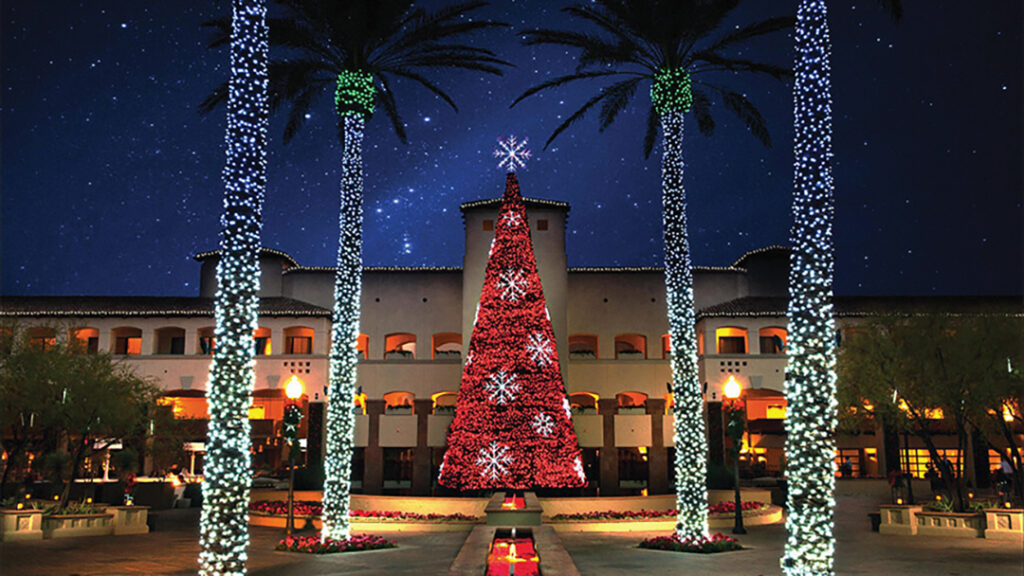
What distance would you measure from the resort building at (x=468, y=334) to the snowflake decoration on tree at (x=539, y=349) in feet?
44.2

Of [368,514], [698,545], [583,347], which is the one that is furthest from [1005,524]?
[583,347]

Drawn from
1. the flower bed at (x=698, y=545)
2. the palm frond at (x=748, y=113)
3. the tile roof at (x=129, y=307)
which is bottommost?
the flower bed at (x=698, y=545)

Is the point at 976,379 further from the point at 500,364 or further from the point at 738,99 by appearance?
the point at 500,364

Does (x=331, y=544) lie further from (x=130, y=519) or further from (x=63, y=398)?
(x=63, y=398)

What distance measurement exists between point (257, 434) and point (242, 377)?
119ft

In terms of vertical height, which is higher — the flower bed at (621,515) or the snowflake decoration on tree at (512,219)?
the snowflake decoration on tree at (512,219)

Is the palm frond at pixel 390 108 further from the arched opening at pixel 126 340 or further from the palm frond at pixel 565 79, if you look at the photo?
the arched opening at pixel 126 340

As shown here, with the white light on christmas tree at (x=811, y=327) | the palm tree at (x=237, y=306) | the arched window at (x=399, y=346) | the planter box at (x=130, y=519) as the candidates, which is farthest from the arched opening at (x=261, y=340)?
the white light on christmas tree at (x=811, y=327)

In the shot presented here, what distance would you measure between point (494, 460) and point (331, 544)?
6.55 meters

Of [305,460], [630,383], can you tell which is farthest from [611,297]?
[305,460]

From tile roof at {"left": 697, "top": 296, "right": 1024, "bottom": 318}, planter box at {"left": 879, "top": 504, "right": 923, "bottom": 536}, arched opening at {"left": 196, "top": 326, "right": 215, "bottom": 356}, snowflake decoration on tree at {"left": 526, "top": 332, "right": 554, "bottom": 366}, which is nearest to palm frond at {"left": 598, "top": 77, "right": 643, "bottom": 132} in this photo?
snowflake decoration on tree at {"left": 526, "top": 332, "right": 554, "bottom": 366}

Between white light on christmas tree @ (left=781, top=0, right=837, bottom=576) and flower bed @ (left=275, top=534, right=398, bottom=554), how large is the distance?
446 inches

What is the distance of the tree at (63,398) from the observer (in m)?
25.5

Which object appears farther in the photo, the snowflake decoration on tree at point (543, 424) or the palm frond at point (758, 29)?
the snowflake decoration on tree at point (543, 424)
